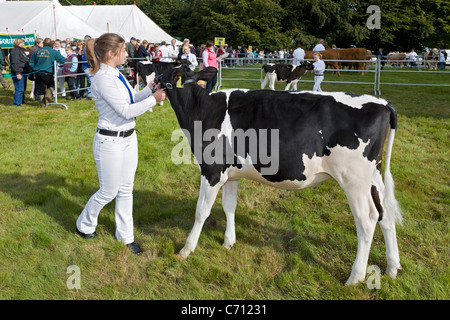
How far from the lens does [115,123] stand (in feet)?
11.5

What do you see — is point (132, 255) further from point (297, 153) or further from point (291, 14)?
point (291, 14)

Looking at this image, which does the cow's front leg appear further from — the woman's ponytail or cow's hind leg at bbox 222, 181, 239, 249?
the woman's ponytail

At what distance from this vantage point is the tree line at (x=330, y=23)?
38.8m

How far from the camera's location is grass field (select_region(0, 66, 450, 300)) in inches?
124

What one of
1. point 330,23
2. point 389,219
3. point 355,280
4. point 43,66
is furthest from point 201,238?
point 330,23

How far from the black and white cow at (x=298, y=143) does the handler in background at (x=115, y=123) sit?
1.26 ft

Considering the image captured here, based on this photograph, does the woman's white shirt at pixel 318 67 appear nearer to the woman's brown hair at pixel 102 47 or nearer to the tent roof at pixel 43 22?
the woman's brown hair at pixel 102 47

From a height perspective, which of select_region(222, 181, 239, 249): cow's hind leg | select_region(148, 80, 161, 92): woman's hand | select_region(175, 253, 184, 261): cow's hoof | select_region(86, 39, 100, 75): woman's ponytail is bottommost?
select_region(175, 253, 184, 261): cow's hoof

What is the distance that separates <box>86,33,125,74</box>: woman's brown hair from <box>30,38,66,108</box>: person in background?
28.0ft

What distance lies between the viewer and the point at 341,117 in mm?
Result: 3072

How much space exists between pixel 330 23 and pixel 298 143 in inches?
1585

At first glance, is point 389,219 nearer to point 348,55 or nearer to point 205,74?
point 205,74

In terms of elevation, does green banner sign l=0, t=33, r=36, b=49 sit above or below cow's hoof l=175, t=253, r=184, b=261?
above

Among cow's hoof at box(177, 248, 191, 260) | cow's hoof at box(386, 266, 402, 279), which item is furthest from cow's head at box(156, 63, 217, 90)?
cow's hoof at box(386, 266, 402, 279)
